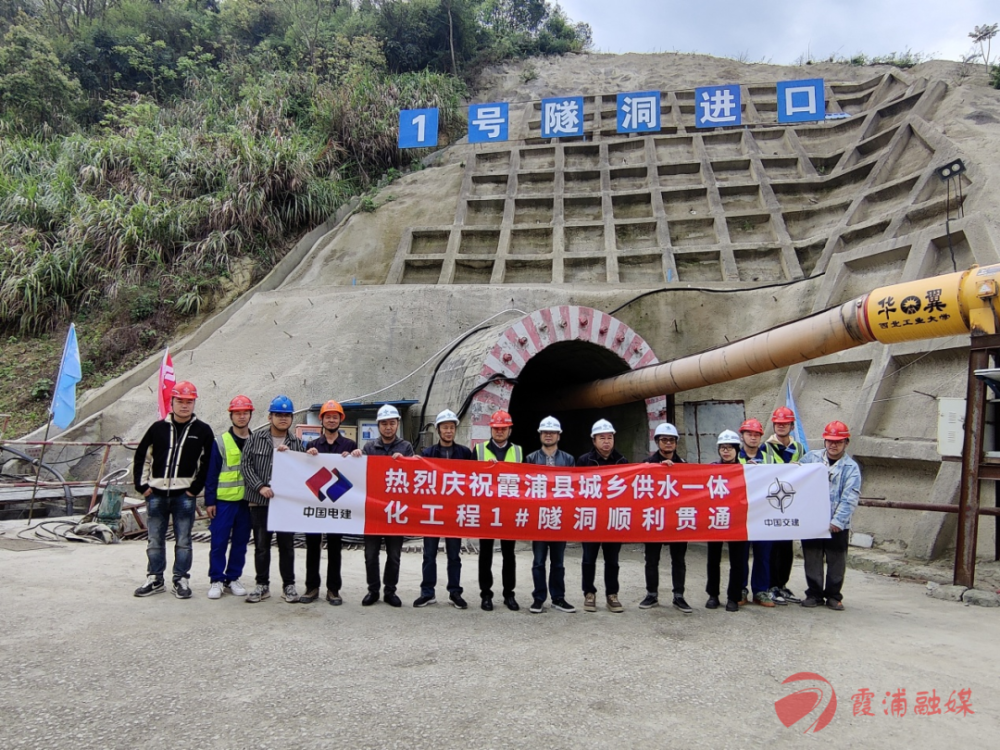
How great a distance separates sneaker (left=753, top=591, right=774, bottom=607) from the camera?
20.0ft

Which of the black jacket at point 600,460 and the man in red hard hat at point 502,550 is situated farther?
the black jacket at point 600,460

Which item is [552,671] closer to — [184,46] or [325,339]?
[325,339]

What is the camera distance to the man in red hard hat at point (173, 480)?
18.7 ft

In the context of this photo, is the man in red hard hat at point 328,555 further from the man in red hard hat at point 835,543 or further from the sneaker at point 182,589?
the man in red hard hat at point 835,543

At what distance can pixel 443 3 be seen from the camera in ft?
85.9

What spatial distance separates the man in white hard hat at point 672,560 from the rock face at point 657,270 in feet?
10.1

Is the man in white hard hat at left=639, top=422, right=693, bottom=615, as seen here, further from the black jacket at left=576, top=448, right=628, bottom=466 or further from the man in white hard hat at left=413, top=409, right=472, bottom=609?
the man in white hard hat at left=413, top=409, right=472, bottom=609

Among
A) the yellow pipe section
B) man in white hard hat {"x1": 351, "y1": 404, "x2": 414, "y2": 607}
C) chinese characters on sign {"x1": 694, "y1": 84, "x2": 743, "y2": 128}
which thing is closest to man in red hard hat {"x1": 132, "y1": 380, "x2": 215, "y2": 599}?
man in white hard hat {"x1": 351, "y1": 404, "x2": 414, "y2": 607}

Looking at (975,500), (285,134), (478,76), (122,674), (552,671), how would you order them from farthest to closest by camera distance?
(478,76), (285,134), (975,500), (552,671), (122,674)

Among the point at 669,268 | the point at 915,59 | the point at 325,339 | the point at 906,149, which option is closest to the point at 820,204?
the point at 906,149

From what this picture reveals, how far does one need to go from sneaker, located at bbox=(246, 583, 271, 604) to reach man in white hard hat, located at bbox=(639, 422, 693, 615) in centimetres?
327

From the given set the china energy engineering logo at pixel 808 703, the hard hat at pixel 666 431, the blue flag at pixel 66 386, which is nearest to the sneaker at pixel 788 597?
the hard hat at pixel 666 431

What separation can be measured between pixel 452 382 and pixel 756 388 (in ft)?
16.7

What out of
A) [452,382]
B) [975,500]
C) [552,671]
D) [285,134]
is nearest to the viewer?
[552,671]
